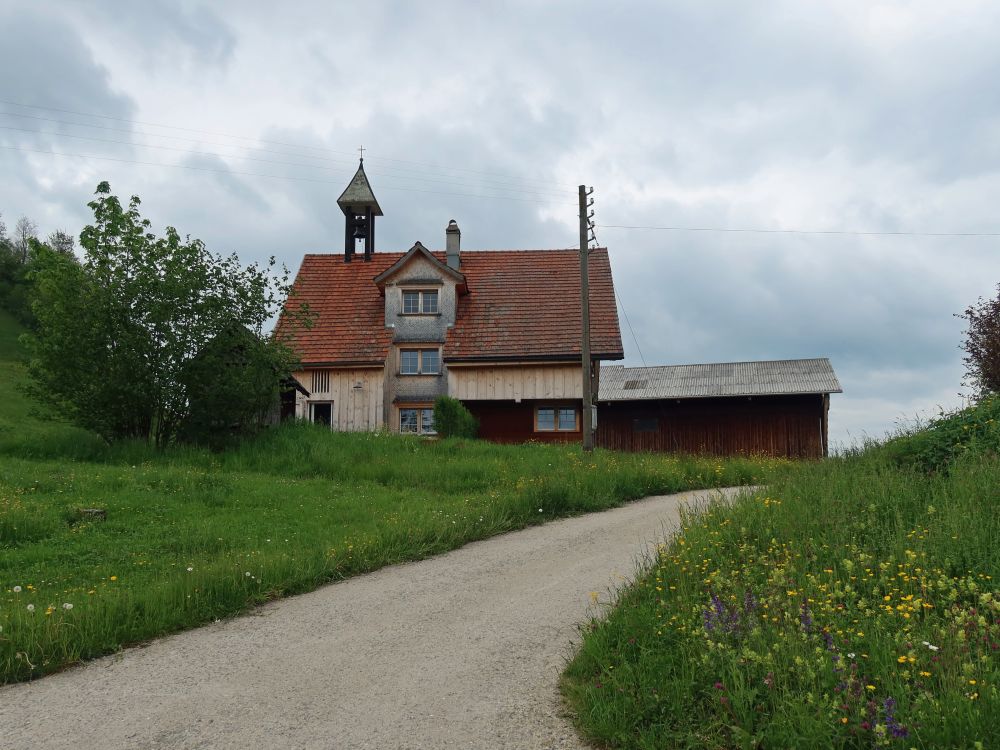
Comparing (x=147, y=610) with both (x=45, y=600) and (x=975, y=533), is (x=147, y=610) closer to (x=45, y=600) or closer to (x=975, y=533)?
(x=45, y=600)

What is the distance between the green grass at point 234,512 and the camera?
27.3 ft

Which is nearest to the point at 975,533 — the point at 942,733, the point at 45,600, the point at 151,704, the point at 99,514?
the point at 942,733

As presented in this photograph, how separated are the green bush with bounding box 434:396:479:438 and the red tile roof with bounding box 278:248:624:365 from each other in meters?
3.10

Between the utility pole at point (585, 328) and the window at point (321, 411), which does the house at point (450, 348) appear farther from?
the utility pole at point (585, 328)

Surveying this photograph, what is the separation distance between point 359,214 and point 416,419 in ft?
39.6

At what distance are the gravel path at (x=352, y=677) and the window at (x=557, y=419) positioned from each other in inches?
797

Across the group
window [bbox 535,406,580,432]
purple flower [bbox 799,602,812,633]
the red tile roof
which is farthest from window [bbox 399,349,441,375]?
purple flower [bbox 799,602,812,633]

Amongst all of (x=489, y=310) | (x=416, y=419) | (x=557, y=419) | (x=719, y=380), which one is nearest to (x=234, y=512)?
(x=416, y=419)

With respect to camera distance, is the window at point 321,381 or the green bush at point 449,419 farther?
the window at point 321,381

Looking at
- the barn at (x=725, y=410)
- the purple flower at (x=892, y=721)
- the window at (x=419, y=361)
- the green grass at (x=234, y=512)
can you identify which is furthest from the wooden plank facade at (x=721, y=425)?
the purple flower at (x=892, y=721)

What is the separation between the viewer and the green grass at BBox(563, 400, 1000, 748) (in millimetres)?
4898

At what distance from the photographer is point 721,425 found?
28406 millimetres

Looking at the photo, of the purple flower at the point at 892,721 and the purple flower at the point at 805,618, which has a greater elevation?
the purple flower at the point at 805,618

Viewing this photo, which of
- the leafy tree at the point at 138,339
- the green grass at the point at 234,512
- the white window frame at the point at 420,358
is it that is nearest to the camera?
the green grass at the point at 234,512
